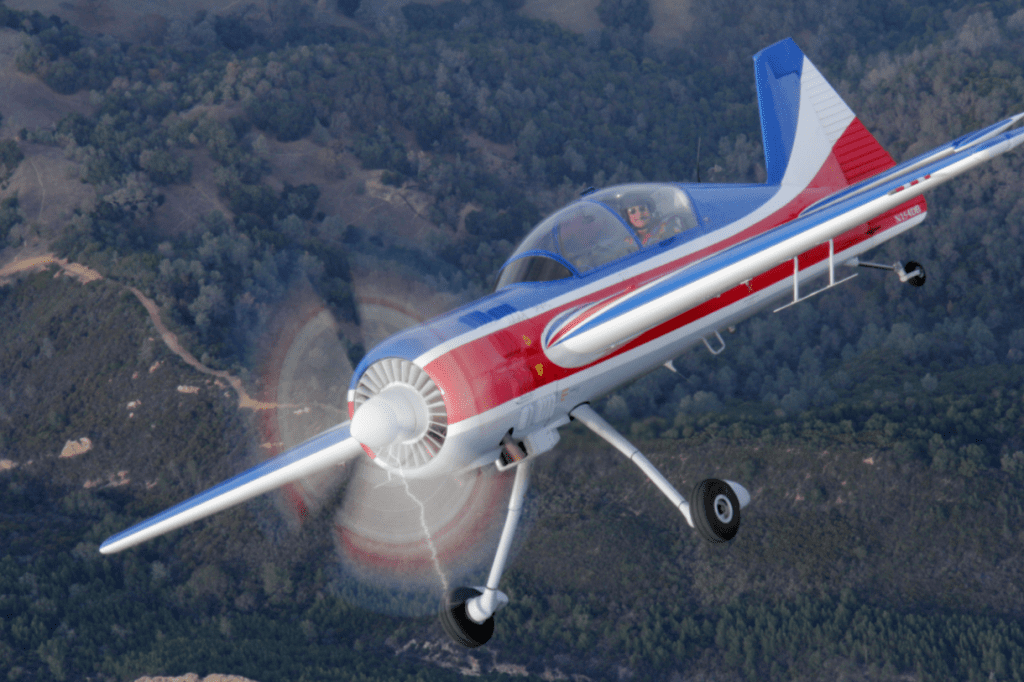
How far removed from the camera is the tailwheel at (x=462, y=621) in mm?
17438

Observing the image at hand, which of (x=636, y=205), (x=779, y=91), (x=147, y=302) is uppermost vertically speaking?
(x=147, y=302)

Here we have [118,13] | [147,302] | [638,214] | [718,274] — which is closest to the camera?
[718,274]

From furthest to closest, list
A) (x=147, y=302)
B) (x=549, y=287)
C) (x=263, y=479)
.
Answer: (x=147, y=302), (x=263, y=479), (x=549, y=287)

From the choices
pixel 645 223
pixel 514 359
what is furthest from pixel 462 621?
pixel 645 223

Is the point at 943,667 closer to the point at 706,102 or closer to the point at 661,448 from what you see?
the point at 661,448

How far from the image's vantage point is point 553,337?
53.4ft

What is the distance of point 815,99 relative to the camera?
25156mm

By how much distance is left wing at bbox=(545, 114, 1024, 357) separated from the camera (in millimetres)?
16016

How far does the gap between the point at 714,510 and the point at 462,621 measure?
450 centimetres

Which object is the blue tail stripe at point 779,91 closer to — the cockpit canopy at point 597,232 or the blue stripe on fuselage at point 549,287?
the blue stripe on fuselage at point 549,287

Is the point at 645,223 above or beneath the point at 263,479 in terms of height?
above

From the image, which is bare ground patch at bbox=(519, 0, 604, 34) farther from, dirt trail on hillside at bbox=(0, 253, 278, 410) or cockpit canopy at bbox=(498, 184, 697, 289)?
cockpit canopy at bbox=(498, 184, 697, 289)

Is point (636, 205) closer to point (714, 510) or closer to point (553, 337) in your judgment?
point (553, 337)

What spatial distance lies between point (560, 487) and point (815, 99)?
18.3 meters
